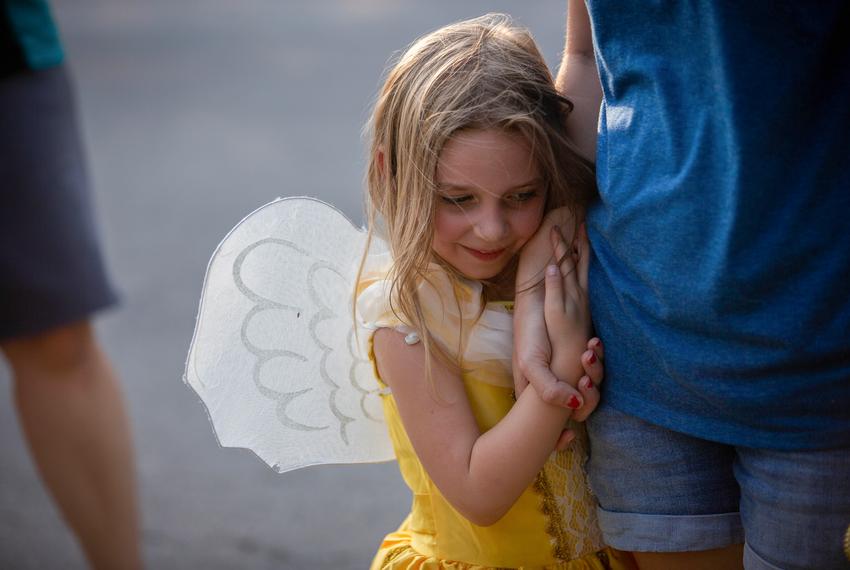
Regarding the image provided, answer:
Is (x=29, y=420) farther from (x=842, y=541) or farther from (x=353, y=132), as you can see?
(x=353, y=132)

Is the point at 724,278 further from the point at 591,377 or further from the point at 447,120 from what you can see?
the point at 447,120

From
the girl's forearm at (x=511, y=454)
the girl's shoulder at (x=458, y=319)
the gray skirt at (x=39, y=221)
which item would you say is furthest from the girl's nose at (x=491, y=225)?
the gray skirt at (x=39, y=221)

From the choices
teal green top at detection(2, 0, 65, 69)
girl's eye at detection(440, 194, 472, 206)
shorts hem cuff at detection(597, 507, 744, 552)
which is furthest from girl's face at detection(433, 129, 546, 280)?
teal green top at detection(2, 0, 65, 69)

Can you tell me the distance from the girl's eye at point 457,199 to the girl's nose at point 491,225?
38mm

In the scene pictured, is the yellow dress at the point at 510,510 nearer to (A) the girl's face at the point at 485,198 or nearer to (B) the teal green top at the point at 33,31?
(A) the girl's face at the point at 485,198

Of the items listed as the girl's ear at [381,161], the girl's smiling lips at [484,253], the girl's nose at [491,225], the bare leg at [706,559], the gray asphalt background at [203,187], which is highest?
the girl's ear at [381,161]

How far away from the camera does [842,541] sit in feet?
4.45

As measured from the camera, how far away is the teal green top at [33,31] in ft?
8.43

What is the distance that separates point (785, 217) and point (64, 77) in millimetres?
2030

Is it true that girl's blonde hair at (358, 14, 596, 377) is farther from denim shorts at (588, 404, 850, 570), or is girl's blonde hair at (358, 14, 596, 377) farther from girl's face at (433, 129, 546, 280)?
denim shorts at (588, 404, 850, 570)

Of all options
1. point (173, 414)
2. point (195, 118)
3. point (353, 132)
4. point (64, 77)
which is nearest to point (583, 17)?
point (64, 77)

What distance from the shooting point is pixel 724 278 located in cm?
129

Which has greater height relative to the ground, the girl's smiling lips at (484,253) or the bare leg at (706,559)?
the girl's smiling lips at (484,253)

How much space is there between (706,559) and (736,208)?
54cm
